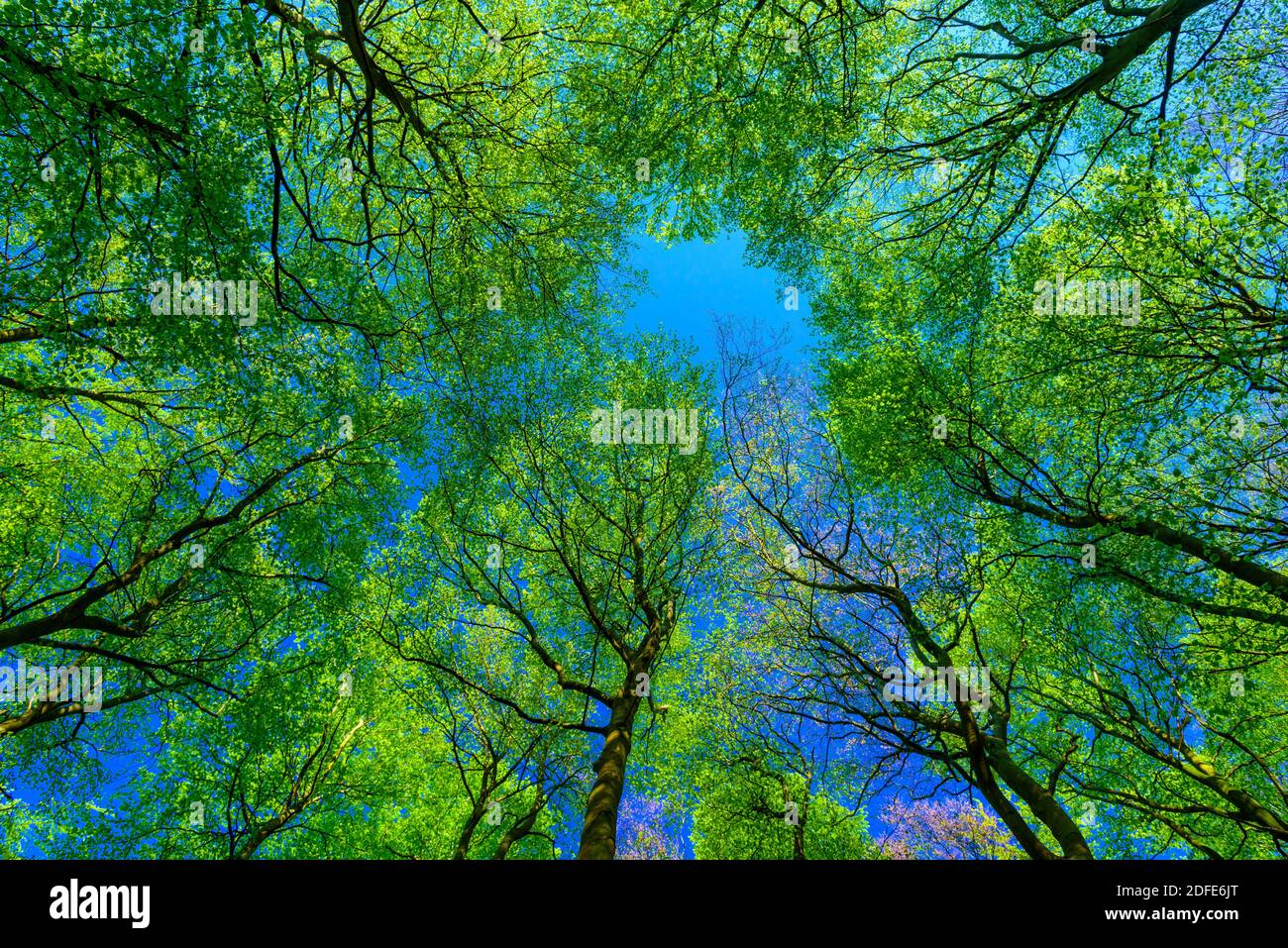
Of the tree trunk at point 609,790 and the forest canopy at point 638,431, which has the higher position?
the forest canopy at point 638,431

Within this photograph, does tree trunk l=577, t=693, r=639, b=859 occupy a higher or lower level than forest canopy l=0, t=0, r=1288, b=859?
lower

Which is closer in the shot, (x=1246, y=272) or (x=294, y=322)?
(x=1246, y=272)

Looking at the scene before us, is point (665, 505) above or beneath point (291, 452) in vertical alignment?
beneath

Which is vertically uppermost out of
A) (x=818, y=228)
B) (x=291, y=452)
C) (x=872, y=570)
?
(x=818, y=228)

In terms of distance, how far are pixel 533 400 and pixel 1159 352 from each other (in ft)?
31.8

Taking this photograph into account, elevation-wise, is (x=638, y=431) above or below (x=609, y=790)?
above

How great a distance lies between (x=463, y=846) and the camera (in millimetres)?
10883

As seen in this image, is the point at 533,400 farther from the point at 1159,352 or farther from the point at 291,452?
the point at 1159,352

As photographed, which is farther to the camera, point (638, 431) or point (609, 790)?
point (638, 431)
